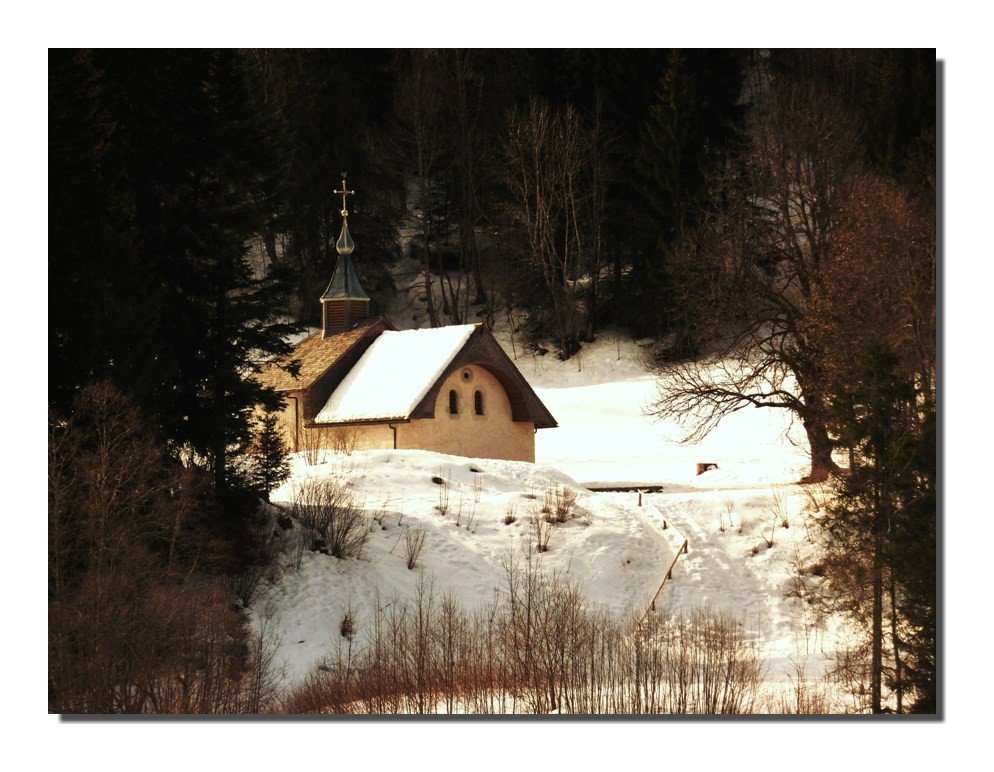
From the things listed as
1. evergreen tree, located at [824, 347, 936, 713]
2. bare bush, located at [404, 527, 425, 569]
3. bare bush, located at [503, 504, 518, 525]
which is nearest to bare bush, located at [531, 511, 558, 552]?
bare bush, located at [503, 504, 518, 525]

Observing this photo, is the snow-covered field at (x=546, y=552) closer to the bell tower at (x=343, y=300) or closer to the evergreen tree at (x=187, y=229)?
the evergreen tree at (x=187, y=229)

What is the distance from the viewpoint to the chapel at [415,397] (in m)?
38.4

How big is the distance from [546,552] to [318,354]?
15246mm

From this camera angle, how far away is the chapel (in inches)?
1512

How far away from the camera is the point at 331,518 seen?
28125mm

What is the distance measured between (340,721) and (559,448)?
109ft

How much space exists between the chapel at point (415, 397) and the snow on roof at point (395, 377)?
0.03 m

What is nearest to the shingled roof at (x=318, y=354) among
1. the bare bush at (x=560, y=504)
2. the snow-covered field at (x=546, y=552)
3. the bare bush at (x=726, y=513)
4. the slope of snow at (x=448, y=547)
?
the snow-covered field at (x=546, y=552)

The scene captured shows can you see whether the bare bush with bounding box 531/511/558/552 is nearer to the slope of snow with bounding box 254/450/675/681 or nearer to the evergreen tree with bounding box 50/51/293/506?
the slope of snow with bounding box 254/450/675/681

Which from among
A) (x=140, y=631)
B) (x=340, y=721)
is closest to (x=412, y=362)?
(x=140, y=631)

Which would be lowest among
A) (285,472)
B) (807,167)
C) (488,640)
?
(488,640)

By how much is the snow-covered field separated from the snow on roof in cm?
444

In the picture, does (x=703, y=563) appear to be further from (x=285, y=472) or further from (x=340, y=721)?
(x=340, y=721)

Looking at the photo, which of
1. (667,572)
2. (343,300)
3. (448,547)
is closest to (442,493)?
(448,547)
